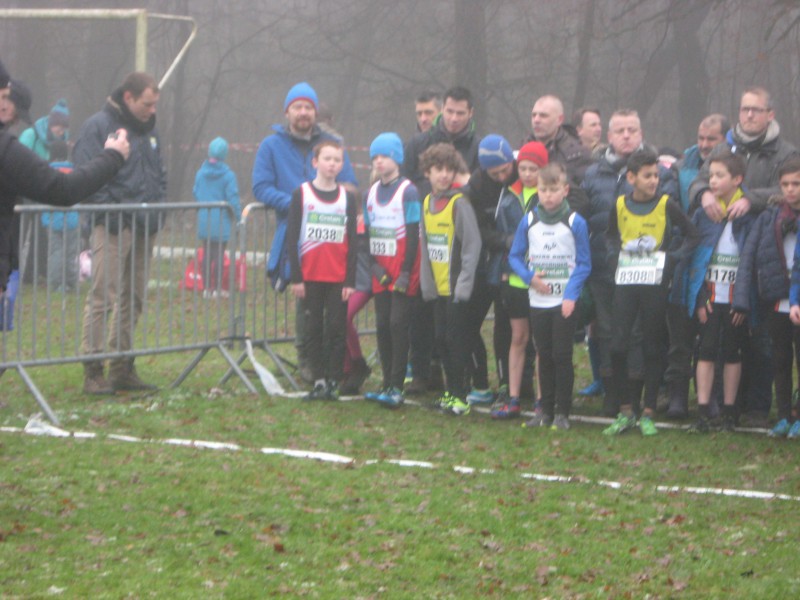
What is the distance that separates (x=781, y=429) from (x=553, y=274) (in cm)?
182

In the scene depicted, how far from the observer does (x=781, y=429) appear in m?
9.33

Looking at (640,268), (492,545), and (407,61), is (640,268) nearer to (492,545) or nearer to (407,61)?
(492,545)

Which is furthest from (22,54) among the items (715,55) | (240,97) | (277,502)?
(277,502)

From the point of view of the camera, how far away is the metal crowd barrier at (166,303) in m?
9.93

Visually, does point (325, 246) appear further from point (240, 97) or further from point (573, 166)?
point (240, 97)

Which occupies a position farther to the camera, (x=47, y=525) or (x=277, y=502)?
(x=277, y=502)

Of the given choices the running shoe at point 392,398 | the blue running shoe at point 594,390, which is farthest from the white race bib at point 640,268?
the running shoe at point 392,398

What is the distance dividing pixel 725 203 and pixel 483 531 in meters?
3.67

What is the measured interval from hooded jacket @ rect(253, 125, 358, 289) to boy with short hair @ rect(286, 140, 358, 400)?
1.82 ft

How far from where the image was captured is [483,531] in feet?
22.0

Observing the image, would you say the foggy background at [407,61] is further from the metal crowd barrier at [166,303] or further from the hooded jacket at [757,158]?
the metal crowd barrier at [166,303]

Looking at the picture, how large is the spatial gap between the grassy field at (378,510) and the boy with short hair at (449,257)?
41 cm

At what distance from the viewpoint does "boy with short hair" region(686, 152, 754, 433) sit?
367 inches

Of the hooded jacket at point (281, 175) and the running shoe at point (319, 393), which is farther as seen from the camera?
the hooded jacket at point (281, 175)
